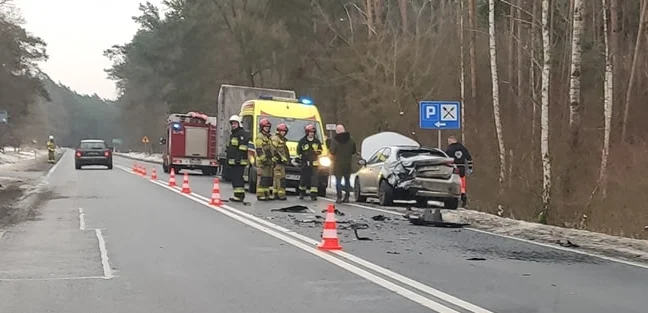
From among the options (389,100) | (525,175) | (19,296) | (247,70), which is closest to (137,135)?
(247,70)

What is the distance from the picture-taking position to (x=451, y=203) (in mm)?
19672

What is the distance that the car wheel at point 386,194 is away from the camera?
1978cm

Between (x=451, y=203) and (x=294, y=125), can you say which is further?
(x=294, y=125)

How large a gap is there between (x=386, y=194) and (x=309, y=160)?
8.10 feet

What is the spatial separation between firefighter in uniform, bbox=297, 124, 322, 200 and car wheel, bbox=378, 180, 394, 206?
2034 mm

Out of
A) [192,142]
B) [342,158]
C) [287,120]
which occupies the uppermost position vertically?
[287,120]

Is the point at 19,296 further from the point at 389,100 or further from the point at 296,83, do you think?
the point at 296,83

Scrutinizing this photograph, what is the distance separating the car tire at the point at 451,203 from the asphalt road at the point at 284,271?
13.4ft

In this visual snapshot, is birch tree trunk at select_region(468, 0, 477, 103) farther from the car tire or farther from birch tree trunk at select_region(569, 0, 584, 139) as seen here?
birch tree trunk at select_region(569, 0, 584, 139)

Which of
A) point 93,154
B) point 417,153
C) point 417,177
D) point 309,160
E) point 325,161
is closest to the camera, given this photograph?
point 417,177

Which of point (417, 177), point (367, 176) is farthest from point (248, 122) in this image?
point (417, 177)

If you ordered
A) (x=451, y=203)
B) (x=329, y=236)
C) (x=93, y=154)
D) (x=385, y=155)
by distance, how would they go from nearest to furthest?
(x=329, y=236)
(x=451, y=203)
(x=385, y=155)
(x=93, y=154)

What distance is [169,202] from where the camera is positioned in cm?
2058

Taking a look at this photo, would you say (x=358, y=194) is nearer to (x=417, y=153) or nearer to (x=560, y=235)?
(x=417, y=153)
